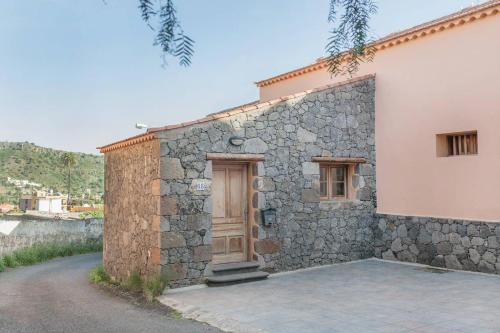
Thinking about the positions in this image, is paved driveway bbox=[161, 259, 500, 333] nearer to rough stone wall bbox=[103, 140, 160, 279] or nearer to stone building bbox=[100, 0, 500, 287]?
stone building bbox=[100, 0, 500, 287]

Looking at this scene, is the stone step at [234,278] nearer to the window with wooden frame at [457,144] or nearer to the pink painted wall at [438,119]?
the pink painted wall at [438,119]

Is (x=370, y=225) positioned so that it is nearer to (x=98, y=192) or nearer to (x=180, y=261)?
(x=180, y=261)

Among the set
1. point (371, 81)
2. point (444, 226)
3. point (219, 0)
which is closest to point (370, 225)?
point (444, 226)

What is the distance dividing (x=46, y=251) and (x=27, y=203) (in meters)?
22.0

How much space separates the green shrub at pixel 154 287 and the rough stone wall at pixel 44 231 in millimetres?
10431

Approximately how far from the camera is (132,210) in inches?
348

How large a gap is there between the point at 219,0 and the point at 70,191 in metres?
42.9

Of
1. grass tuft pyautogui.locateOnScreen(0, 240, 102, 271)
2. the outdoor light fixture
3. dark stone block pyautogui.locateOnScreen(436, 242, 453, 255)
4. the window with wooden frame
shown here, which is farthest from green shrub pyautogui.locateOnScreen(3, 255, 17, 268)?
the window with wooden frame

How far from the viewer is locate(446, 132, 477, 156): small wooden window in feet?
29.0

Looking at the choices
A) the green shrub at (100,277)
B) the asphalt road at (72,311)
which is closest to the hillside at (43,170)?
the asphalt road at (72,311)

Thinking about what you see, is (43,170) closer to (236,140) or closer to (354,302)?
(236,140)

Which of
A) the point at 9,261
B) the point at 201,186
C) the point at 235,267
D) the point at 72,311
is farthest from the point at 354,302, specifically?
the point at 9,261

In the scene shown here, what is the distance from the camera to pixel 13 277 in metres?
12.0

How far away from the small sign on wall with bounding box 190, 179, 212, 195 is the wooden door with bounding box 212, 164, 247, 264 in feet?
1.32
